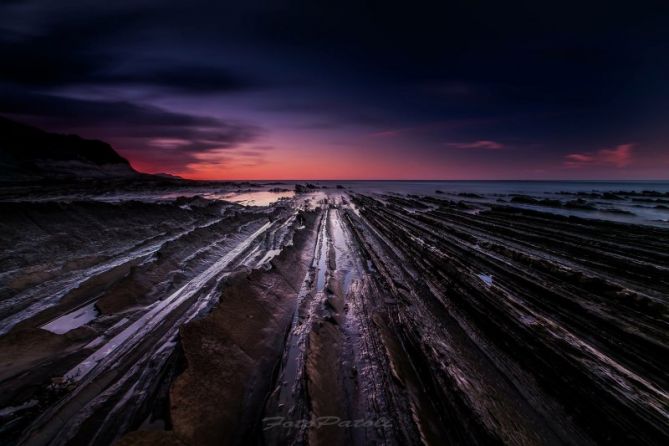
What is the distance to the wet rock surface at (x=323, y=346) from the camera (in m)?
2.90

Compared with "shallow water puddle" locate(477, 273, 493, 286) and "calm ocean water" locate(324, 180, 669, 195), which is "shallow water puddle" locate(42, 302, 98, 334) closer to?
"shallow water puddle" locate(477, 273, 493, 286)

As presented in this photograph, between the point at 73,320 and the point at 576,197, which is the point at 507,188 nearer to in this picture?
the point at 576,197

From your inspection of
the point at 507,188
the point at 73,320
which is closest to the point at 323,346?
the point at 73,320

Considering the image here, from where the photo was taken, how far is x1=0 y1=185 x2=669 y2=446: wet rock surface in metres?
2.90

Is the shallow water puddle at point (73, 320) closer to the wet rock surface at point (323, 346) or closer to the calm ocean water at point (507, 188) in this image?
the wet rock surface at point (323, 346)

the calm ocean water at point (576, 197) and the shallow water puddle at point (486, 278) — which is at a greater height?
the calm ocean water at point (576, 197)

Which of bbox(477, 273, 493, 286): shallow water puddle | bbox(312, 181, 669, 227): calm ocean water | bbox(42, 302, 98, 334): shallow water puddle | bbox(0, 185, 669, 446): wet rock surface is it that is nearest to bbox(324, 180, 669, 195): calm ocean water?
bbox(312, 181, 669, 227): calm ocean water

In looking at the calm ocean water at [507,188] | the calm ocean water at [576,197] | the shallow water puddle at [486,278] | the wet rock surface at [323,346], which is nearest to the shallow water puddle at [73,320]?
the wet rock surface at [323,346]

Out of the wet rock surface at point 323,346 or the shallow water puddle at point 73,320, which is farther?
the shallow water puddle at point 73,320

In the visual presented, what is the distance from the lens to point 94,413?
2957 mm

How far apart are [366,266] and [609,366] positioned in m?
5.46

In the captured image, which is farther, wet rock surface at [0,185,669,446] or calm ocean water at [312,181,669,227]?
calm ocean water at [312,181,669,227]

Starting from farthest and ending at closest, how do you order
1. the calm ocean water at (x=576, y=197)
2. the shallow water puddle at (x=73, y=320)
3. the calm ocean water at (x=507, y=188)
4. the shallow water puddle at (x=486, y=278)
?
1. the calm ocean water at (x=507, y=188)
2. the calm ocean water at (x=576, y=197)
3. the shallow water puddle at (x=486, y=278)
4. the shallow water puddle at (x=73, y=320)

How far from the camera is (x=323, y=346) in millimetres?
4227
